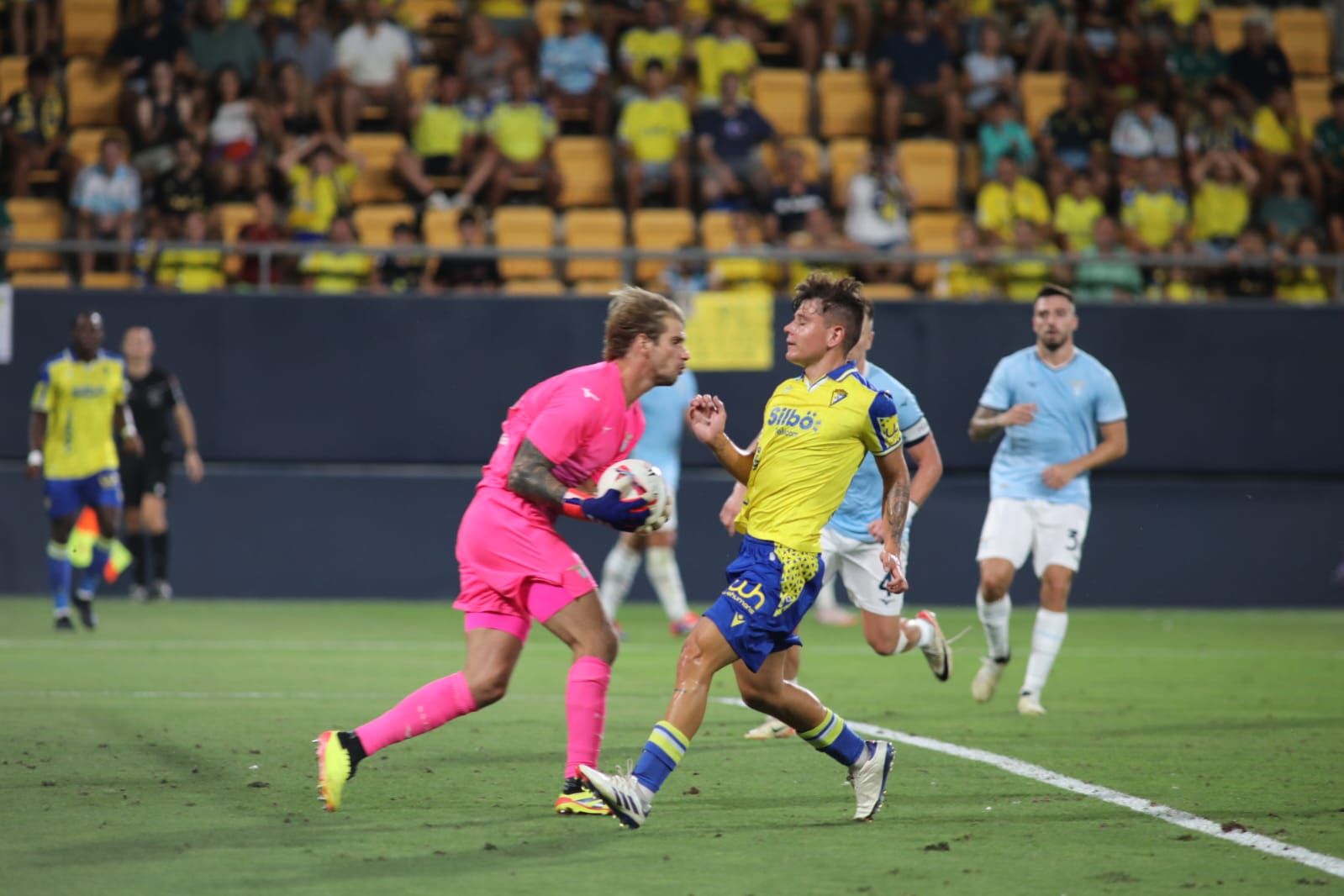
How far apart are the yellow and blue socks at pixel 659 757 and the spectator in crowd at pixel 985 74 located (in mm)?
14918

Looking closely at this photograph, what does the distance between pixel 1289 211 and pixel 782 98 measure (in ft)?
18.9

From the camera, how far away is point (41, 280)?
17641 millimetres

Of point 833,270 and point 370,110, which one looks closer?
point 833,270

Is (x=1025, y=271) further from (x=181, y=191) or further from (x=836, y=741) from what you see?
(x=836, y=741)

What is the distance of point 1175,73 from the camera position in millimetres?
20281

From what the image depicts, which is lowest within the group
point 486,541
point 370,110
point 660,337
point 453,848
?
point 453,848

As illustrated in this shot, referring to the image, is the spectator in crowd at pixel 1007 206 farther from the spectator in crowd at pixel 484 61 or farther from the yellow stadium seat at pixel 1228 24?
the spectator in crowd at pixel 484 61

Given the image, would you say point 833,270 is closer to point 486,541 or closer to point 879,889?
point 486,541

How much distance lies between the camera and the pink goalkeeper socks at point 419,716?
647 cm

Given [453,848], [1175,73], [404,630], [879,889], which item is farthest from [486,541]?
[1175,73]

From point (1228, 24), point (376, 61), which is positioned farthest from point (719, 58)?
point (1228, 24)

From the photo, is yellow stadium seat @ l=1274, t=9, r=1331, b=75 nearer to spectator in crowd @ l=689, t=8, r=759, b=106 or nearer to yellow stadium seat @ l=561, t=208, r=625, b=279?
spectator in crowd @ l=689, t=8, r=759, b=106

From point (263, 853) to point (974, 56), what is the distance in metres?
16.1

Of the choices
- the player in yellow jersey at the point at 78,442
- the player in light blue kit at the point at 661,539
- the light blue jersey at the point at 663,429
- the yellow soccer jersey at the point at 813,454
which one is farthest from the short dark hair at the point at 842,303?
the player in yellow jersey at the point at 78,442
